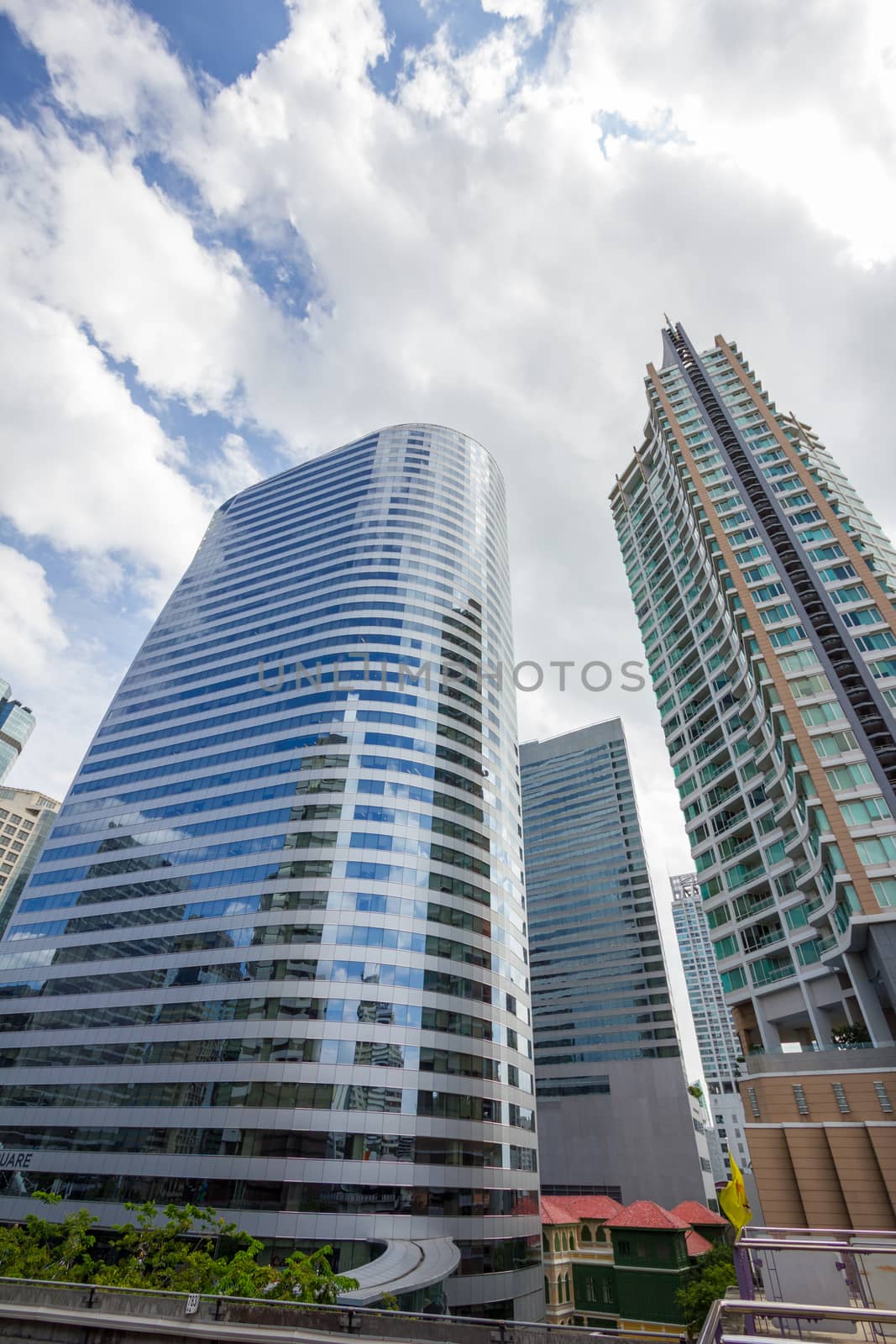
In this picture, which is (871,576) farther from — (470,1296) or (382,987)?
(470,1296)

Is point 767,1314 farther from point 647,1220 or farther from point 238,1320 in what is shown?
point 647,1220

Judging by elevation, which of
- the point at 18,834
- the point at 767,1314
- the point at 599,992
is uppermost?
the point at 18,834

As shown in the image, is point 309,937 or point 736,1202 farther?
point 309,937

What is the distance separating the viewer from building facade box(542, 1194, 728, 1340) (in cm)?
5209

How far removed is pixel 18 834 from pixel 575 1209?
137872 millimetres

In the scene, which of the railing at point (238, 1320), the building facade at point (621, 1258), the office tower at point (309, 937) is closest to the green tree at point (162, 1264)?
the railing at point (238, 1320)

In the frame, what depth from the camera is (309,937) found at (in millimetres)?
52062

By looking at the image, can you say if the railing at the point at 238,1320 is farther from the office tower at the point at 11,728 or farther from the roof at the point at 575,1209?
the office tower at the point at 11,728

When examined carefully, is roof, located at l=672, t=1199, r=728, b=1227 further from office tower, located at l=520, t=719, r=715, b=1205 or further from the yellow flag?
the yellow flag

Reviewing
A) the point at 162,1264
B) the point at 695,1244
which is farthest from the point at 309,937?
the point at 695,1244

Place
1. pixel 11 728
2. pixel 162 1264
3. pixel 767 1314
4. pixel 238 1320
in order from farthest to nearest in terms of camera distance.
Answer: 1. pixel 11 728
2. pixel 162 1264
3. pixel 238 1320
4. pixel 767 1314

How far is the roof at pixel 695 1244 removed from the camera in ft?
186

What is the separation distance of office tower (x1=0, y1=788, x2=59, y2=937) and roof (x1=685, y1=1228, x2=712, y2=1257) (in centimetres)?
13592

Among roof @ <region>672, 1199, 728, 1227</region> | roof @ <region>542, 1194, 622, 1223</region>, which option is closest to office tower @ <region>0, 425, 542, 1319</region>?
roof @ <region>542, 1194, 622, 1223</region>
